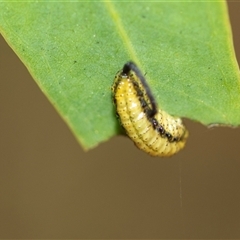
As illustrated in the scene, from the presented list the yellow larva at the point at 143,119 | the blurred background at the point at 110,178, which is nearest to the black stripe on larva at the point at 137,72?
the yellow larva at the point at 143,119

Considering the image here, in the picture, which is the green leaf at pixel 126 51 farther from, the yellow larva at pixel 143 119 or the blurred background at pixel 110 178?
the blurred background at pixel 110 178

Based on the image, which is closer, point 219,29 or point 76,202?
point 219,29

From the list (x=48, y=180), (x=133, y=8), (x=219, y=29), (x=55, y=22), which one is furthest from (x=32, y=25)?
(x=48, y=180)

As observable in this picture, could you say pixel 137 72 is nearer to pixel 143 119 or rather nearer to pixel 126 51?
pixel 126 51

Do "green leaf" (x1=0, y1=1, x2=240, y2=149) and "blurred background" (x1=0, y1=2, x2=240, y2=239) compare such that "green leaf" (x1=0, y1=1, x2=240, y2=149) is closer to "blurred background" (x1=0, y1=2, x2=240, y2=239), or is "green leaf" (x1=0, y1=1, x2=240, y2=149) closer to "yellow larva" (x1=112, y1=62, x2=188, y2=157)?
"yellow larva" (x1=112, y1=62, x2=188, y2=157)

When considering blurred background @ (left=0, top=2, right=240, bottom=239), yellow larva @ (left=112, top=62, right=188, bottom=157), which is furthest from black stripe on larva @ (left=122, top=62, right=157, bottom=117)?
blurred background @ (left=0, top=2, right=240, bottom=239)

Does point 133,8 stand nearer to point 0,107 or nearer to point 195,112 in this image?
point 195,112
